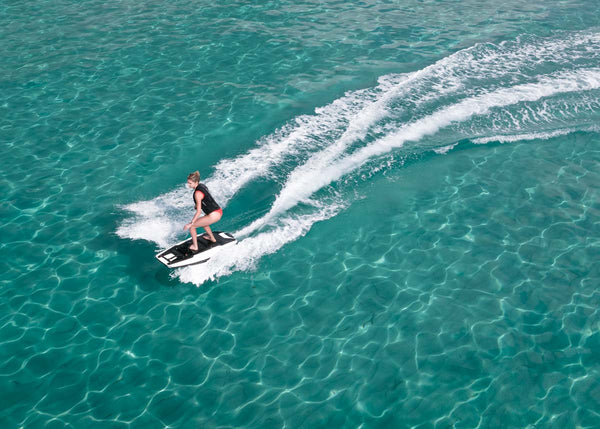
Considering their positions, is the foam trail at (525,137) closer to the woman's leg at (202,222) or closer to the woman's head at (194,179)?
the woman's leg at (202,222)

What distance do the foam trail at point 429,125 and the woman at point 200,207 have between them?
1453 millimetres

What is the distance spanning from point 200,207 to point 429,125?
854 centimetres

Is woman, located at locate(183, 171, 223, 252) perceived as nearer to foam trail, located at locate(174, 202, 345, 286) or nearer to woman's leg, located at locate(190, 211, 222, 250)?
woman's leg, located at locate(190, 211, 222, 250)

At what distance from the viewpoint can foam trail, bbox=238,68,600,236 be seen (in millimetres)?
15195

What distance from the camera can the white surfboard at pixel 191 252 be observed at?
12.6 metres

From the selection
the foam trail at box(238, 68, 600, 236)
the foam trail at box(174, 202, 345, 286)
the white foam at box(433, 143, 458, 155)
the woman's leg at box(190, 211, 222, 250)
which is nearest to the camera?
the woman's leg at box(190, 211, 222, 250)

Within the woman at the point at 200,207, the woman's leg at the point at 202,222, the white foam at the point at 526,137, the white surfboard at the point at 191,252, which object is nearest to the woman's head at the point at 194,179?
the woman at the point at 200,207

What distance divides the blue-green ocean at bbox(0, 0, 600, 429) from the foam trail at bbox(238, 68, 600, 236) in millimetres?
80

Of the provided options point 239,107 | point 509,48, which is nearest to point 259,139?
point 239,107

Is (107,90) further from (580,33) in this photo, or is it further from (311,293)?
(580,33)

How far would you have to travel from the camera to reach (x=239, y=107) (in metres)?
19.1

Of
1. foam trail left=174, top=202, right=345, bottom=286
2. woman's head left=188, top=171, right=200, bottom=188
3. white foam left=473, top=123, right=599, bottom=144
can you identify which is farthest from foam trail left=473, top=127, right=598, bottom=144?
woman's head left=188, top=171, right=200, bottom=188

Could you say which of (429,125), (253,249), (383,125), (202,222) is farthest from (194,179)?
(429,125)

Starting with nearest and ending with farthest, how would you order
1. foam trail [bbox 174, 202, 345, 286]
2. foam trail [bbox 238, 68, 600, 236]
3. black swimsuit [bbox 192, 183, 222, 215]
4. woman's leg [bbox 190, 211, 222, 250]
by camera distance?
1. black swimsuit [bbox 192, 183, 222, 215]
2. woman's leg [bbox 190, 211, 222, 250]
3. foam trail [bbox 174, 202, 345, 286]
4. foam trail [bbox 238, 68, 600, 236]
